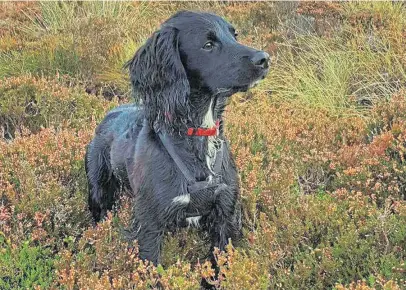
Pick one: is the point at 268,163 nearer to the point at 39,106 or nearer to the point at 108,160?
the point at 108,160

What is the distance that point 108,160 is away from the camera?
3.70 metres

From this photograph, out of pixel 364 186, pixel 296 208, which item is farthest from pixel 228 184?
pixel 364 186

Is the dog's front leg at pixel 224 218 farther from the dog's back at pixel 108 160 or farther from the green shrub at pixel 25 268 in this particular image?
the green shrub at pixel 25 268

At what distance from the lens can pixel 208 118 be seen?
3082 mm

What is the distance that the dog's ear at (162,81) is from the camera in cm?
294

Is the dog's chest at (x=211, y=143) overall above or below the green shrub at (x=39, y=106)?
above

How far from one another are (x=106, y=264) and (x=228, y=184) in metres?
0.85

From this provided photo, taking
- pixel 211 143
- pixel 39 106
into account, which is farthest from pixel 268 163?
pixel 39 106

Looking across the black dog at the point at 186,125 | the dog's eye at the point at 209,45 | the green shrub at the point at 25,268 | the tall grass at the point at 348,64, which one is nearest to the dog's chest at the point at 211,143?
the black dog at the point at 186,125

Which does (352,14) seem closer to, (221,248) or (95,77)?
(95,77)

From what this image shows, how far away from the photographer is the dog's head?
2857 millimetres

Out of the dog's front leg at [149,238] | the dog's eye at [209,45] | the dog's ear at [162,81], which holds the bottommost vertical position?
the dog's front leg at [149,238]

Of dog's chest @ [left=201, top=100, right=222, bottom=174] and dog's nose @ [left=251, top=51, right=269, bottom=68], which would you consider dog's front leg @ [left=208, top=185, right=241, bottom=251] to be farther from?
dog's nose @ [left=251, top=51, right=269, bottom=68]

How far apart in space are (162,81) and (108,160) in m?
0.95
